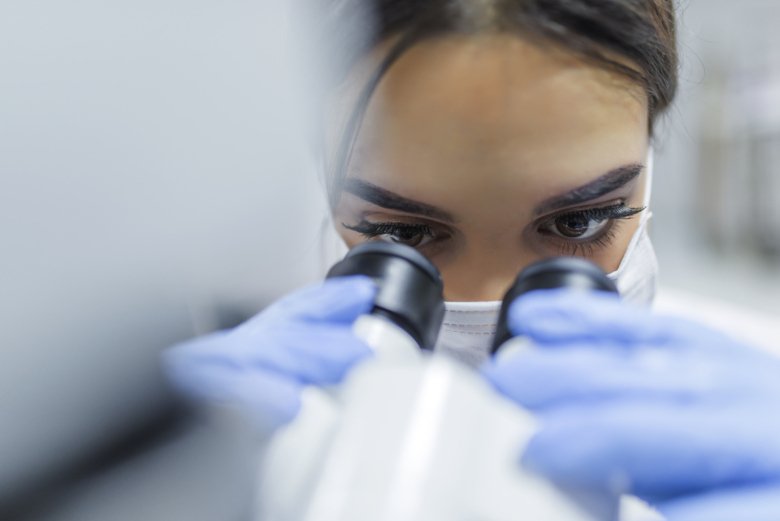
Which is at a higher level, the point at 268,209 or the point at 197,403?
the point at 268,209

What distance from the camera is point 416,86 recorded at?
2.09 feet

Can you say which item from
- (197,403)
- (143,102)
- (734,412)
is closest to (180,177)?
(143,102)

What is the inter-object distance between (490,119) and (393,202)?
14 centimetres

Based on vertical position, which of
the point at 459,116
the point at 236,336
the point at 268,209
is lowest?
the point at 236,336

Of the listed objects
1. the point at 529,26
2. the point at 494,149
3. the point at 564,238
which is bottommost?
→ the point at 564,238

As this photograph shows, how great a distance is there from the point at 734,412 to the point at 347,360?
0.30m

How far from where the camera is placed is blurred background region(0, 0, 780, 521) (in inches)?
12.2

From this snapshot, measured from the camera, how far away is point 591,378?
0.48 m

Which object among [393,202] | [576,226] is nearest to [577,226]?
[576,226]

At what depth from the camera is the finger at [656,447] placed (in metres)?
0.44

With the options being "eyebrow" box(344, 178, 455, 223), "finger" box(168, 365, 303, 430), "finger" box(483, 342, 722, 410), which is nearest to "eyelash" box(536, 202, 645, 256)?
"eyebrow" box(344, 178, 455, 223)

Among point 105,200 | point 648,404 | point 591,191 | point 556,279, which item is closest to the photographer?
point 105,200

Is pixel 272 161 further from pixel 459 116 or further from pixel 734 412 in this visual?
pixel 734 412

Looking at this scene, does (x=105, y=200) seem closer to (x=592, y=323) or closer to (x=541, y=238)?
(x=592, y=323)
